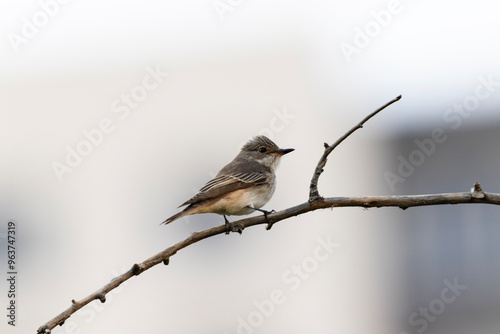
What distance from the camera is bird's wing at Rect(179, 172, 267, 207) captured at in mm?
6434

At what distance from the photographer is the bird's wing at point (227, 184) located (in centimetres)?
643

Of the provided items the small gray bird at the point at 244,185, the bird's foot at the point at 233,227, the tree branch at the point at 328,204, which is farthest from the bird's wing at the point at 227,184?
the tree branch at the point at 328,204

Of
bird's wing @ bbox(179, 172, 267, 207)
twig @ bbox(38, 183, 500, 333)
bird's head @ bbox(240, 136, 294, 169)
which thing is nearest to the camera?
twig @ bbox(38, 183, 500, 333)

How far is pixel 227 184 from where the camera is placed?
686 cm

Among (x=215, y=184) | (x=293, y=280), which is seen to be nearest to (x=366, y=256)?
(x=293, y=280)

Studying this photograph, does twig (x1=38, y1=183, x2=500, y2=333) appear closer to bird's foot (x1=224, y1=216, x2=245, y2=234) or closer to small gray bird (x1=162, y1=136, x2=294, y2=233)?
bird's foot (x1=224, y1=216, x2=245, y2=234)

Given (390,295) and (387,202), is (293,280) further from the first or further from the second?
(387,202)

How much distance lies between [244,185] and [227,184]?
181mm

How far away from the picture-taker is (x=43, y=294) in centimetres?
1744

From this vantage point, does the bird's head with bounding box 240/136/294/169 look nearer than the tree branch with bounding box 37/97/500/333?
No

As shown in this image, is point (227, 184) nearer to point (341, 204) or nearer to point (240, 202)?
point (240, 202)

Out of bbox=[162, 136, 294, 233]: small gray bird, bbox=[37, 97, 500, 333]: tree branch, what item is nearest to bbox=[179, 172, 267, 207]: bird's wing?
bbox=[162, 136, 294, 233]: small gray bird

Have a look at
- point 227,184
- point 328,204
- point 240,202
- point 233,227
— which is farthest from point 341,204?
point 227,184

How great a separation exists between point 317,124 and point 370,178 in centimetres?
228
